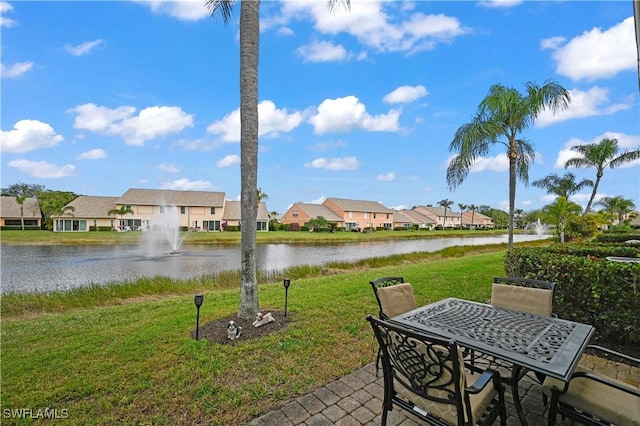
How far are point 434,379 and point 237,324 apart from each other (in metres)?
3.31

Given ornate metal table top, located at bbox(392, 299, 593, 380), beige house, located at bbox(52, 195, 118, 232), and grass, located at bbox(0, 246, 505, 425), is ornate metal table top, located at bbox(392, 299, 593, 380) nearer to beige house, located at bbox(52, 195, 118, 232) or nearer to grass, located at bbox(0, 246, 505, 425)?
grass, located at bbox(0, 246, 505, 425)

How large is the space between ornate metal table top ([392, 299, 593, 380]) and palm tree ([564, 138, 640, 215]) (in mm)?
30670

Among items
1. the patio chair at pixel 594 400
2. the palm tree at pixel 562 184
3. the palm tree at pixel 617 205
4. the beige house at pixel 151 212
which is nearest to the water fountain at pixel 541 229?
the palm tree at pixel 617 205

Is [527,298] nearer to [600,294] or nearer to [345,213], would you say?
[600,294]

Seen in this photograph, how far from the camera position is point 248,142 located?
455 cm

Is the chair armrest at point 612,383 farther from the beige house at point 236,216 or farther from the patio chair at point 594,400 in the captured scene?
the beige house at point 236,216

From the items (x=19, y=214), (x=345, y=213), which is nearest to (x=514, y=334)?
(x=345, y=213)

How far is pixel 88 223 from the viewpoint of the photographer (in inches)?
1515

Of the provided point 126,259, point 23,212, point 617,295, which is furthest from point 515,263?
point 23,212

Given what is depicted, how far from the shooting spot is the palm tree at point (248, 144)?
4531mm

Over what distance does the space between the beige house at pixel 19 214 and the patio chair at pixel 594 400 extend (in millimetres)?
55462

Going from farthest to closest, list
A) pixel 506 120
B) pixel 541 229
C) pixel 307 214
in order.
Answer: pixel 307 214 < pixel 541 229 < pixel 506 120

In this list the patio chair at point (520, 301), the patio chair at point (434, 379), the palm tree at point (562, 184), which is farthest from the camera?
the palm tree at point (562, 184)

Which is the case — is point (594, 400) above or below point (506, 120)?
below
